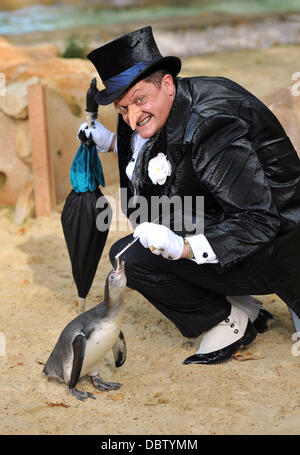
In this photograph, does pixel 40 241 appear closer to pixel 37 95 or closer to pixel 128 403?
pixel 37 95

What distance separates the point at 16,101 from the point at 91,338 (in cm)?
265

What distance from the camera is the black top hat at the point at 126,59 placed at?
120 inches

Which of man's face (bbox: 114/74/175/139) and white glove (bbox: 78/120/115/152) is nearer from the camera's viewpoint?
man's face (bbox: 114/74/175/139)

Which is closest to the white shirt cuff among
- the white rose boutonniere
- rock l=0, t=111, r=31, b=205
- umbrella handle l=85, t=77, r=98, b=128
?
the white rose boutonniere

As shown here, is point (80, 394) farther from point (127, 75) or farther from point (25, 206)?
point (25, 206)

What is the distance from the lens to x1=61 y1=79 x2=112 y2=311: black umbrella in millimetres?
3697

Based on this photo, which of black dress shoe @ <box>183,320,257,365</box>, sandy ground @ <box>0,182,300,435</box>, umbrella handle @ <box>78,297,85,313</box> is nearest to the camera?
sandy ground @ <box>0,182,300,435</box>

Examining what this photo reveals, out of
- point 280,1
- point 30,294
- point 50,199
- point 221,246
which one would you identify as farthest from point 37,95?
point 280,1

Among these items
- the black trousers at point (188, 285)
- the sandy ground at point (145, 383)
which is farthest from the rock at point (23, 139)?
the black trousers at point (188, 285)

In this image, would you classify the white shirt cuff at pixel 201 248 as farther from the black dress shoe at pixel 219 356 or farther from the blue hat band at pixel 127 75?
the blue hat band at pixel 127 75

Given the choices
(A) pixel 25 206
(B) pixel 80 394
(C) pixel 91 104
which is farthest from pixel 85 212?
(A) pixel 25 206

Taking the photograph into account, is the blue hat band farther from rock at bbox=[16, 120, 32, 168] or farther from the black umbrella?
rock at bbox=[16, 120, 32, 168]

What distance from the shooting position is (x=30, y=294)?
4.27 m

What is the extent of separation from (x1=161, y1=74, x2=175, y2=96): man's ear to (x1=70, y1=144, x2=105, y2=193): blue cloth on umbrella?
717 mm
